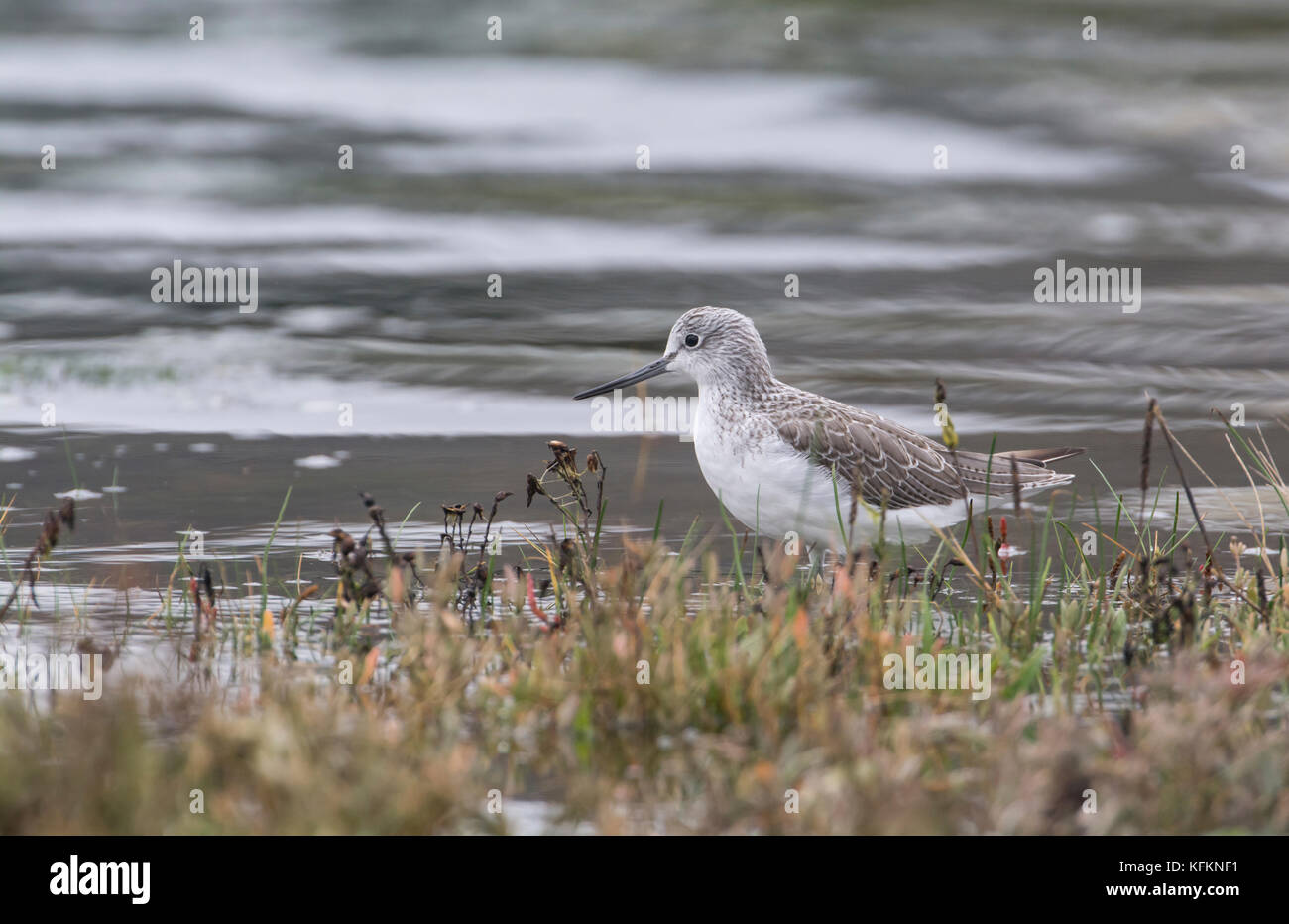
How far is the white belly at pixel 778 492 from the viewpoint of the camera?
640cm

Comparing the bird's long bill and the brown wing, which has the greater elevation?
the bird's long bill

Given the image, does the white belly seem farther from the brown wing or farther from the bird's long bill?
the bird's long bill

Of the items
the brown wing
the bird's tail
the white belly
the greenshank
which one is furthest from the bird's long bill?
the bird's tail

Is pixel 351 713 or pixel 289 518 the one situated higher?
pixel 289 518

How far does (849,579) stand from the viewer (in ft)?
16.5

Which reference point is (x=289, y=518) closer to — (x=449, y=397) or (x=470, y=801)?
(x=449, y=397)

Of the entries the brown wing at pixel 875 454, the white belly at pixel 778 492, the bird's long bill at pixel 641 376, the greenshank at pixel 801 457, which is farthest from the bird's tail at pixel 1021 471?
the bird's long bill at pixel 641 376

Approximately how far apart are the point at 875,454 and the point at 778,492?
70 centimetres

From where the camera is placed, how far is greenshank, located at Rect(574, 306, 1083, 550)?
6.45m

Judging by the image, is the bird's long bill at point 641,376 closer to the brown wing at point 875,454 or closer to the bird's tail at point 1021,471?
the brown wing at point 875,454

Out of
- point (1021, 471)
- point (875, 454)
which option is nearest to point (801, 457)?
point (875, 454)

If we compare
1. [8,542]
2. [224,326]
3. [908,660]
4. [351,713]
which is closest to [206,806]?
[351,713]

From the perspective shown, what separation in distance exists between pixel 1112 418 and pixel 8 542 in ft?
25.7

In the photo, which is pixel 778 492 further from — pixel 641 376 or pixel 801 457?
pixel 641 376
